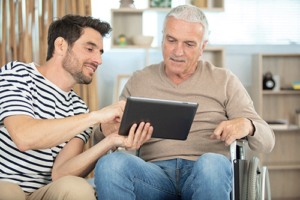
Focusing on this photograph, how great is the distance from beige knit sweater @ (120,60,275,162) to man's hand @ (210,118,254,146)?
0.41 feet

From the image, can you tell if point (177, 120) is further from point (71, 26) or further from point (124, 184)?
point (71, 26)

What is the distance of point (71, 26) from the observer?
159 cm

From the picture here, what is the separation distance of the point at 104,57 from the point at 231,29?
1468mm

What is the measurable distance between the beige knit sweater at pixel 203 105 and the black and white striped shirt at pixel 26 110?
0.48 m

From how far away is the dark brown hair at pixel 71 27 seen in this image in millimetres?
1584

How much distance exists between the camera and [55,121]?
1253 millimetres

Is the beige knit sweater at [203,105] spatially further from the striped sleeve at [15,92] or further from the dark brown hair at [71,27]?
the striped sleeve at [15,92]

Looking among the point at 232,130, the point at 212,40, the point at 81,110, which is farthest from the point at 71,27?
the point at 212,40

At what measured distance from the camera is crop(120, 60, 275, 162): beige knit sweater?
158cm

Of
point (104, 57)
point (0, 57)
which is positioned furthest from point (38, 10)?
point (104, 57)

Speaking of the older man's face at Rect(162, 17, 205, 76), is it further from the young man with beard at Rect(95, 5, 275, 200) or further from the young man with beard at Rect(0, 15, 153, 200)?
the young man with beard at Rect(0, 15, 153, 200)

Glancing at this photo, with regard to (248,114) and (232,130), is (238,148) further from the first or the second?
(248,114)

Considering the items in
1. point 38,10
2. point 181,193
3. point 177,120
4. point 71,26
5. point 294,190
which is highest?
point 38,10

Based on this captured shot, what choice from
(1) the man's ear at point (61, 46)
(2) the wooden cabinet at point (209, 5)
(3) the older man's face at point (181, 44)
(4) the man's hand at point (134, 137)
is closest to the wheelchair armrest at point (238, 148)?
(4) the man's hand at point (134, 137)
